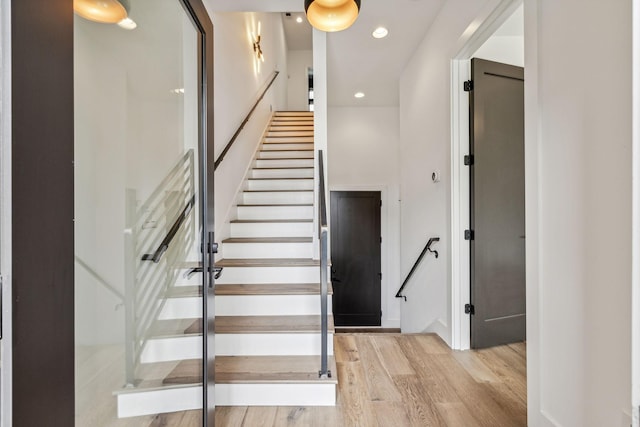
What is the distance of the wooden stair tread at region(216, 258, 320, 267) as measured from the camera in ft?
8.84

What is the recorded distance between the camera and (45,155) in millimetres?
587

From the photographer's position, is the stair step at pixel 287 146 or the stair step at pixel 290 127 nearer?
the stair step at pixel 287 146

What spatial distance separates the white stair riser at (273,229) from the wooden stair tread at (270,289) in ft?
2.53

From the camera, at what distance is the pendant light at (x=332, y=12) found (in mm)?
1782

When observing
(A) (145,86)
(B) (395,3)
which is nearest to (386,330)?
(B) (395,3)

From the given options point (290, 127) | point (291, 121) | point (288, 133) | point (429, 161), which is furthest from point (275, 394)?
point (291, 121)

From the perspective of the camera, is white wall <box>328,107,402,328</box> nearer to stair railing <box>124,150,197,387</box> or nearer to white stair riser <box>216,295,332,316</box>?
white stair riser <box>216,295,332,316</box>

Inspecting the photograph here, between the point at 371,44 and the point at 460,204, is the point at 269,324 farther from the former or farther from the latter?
the point at 371,44

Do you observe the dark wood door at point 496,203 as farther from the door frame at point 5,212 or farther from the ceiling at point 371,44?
the door frame at point 5,212

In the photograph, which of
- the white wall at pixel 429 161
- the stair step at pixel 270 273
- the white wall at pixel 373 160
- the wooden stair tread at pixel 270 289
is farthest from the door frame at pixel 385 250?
the wooden stair tread at pixel 270 289

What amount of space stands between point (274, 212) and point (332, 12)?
2.19 m

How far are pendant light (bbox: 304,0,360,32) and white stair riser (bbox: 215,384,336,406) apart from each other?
83.4 inches

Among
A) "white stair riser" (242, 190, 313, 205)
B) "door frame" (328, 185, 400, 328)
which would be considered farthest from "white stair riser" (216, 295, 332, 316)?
"door frame" (328, 185, 400, 328)

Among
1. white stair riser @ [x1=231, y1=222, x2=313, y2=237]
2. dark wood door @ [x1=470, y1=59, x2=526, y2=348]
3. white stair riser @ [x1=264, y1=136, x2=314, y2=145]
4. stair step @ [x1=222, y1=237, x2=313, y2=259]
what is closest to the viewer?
dark wood door @ [x1=470, y1=59, x2=526, y2=348]
